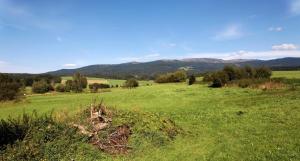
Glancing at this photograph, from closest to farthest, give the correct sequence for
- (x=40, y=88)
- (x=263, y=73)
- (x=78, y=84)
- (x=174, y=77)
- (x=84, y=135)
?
(x=84, y=135), (x=263, y=73), (x=40, y=88), (x=78, y=84), (x=174, y=77)

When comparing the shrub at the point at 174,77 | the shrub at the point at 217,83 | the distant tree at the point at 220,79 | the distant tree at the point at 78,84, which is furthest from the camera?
the shrub at the point at 174,77

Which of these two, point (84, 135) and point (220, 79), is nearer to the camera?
point (84, 135)

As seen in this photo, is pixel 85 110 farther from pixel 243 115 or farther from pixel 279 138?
pixel 243 115

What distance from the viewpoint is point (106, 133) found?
17.4m

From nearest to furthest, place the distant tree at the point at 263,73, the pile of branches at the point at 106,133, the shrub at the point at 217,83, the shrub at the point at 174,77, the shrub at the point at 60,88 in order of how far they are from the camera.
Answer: the pile of branches at the point at 106,133 < the shrub at the point at 217,83 < the distant tree at the point at 263,73 < the shrub at the point at 60,88 < the shrub at the point at 174,77

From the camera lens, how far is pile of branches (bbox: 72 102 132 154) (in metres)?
16.6

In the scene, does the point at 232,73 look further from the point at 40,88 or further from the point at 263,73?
the point at 40,88

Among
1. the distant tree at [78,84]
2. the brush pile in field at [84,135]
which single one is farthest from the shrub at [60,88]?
the brush pile in field at [84,135]

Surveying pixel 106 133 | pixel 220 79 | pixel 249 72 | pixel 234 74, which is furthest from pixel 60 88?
pixel 106 133

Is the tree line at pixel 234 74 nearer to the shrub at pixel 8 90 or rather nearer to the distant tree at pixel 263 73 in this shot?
the distant tree at pixel 263 73

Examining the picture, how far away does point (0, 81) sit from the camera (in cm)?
5925

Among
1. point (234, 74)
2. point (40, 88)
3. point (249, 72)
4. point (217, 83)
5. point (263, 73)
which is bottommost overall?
point (40, 88)

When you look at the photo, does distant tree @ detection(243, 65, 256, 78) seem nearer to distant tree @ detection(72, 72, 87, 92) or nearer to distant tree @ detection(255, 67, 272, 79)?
distant tree @ detection(255, 67, 272, 79)

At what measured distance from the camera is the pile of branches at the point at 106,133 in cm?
1659
